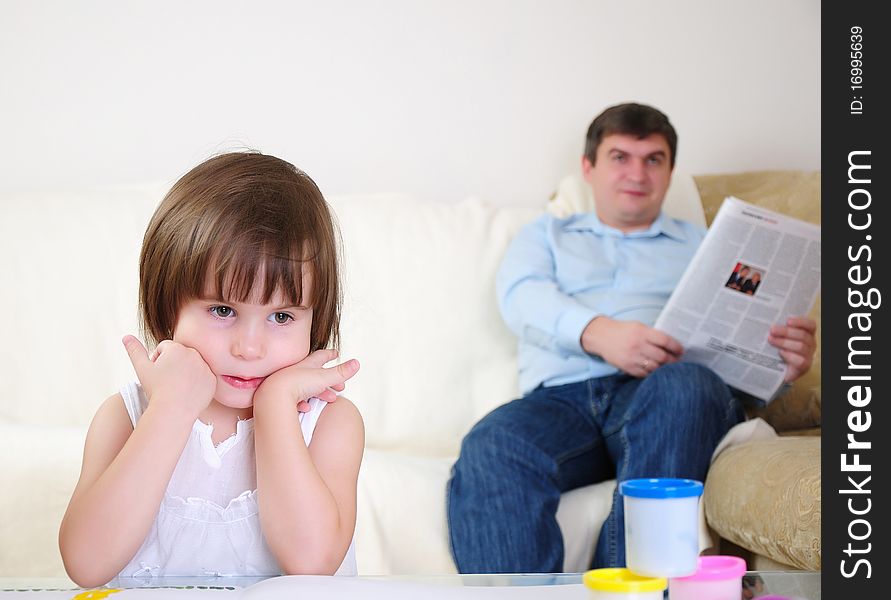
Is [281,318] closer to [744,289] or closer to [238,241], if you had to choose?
[238,241]

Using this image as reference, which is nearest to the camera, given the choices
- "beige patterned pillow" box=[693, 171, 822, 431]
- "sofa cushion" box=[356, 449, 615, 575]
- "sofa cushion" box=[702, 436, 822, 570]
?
"sofa cushion" box=[702, 436, 822, 570]

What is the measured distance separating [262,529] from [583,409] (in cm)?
95

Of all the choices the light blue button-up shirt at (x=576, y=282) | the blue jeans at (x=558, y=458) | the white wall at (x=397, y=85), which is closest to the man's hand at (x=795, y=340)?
the blue jeans at (x=558, y=458)

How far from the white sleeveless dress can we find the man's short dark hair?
1.21m

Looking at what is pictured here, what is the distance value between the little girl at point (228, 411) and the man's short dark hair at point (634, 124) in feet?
3.67

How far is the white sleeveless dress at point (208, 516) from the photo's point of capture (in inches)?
33.5

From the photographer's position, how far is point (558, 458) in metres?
1.55

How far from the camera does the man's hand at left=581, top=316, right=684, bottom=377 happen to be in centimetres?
164

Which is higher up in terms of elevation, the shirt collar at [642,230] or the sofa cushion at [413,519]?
the shirt collar at [642,230]

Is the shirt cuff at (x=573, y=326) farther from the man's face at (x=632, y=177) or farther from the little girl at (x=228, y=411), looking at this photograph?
the little girl at (x=228, y=411)

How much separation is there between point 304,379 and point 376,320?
3.24 feet

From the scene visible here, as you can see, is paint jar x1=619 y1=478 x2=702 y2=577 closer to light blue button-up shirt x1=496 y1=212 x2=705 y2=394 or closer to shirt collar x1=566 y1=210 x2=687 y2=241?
light blue button-up shirt x1=496 y1=212 x2=705 y2=394

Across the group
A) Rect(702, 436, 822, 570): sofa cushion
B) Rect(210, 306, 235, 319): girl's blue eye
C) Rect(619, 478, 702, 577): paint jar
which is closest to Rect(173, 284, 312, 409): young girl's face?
Rect(210, 306, 235, 319): girl's blue eye
